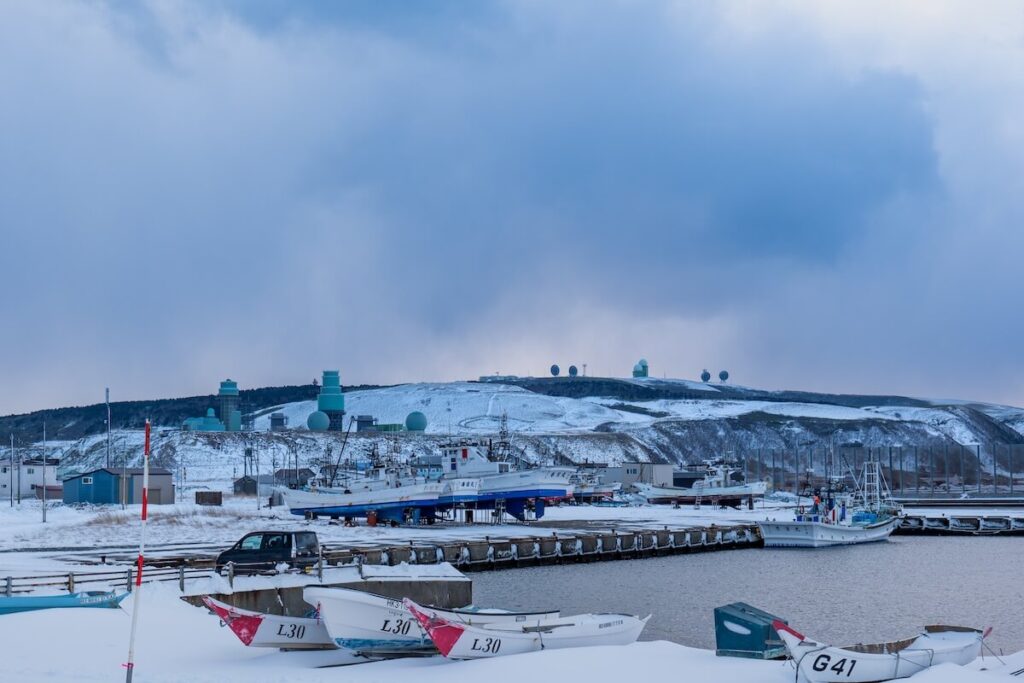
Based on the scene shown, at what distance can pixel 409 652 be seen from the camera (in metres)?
24.9

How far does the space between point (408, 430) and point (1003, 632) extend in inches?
5914

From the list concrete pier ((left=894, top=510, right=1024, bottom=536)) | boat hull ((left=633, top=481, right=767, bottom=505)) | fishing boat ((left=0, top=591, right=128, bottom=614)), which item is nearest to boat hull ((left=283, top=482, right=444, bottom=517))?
concrete pier ((left=894, top=510, right=1024, bottom=536))

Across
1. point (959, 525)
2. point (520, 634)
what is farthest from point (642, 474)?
point (520, 634)

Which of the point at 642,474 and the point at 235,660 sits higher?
the point at 642,474

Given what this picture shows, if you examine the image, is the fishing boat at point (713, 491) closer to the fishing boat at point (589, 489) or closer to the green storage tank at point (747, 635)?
the fishing boat at point (589, 489)

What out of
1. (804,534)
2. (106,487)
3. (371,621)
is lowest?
(804,534)

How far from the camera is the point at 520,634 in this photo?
80.4ft

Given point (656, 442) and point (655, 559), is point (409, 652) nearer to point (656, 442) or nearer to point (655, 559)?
point (655, 559)

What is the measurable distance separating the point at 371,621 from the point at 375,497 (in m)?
50.8

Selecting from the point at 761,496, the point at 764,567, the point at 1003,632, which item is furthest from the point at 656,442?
the point at 1003,632

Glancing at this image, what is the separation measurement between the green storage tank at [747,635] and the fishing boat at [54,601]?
571 inches

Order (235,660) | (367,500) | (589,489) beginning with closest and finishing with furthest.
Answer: (235,660) → (367,500) → (589,489)

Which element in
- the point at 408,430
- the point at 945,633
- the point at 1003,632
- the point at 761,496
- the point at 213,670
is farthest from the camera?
the point at 408,430

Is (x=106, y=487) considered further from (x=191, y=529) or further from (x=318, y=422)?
(x=318, y=422)
